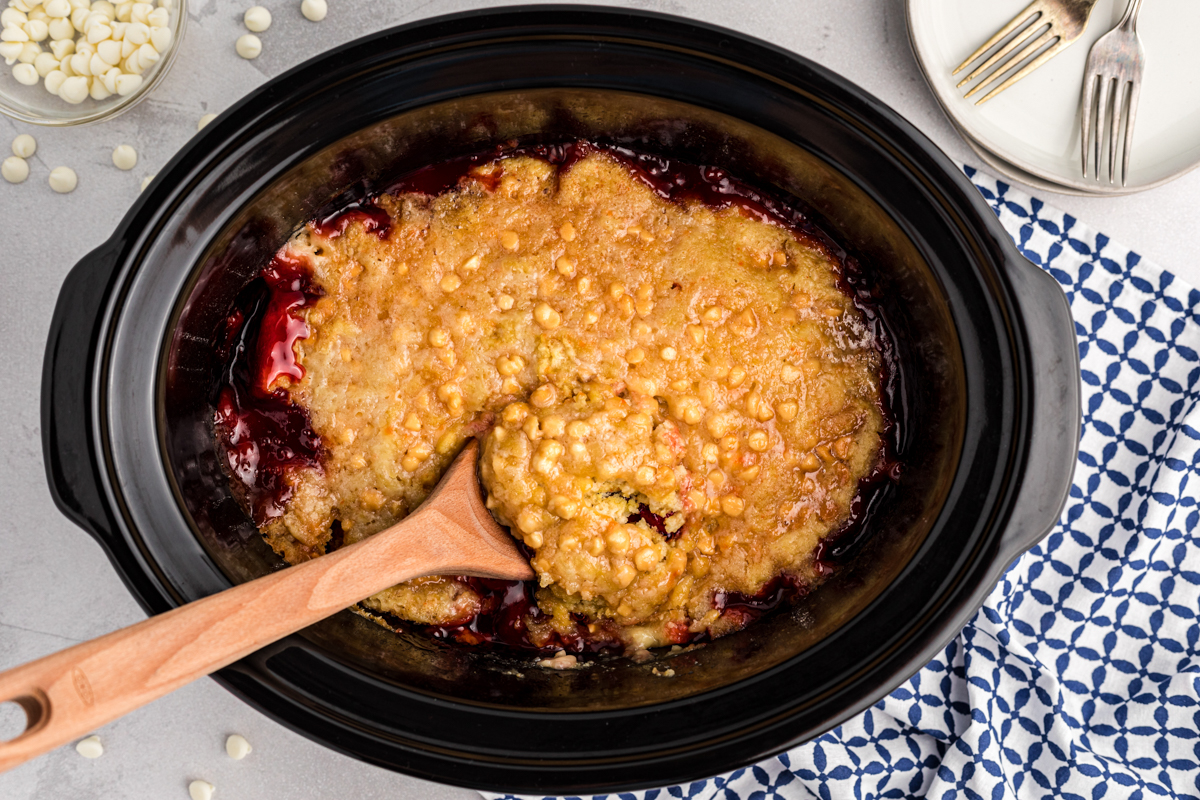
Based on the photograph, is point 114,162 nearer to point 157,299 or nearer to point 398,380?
point 157,299

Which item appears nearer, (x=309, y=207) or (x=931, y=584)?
(x=931, y=584)

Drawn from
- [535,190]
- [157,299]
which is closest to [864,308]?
[535,190]

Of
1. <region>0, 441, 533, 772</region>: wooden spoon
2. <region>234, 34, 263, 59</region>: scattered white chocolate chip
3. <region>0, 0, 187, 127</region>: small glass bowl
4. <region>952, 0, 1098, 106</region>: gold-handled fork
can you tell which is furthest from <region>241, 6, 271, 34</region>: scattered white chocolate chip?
<region>952, 0, 1098, 106</region>: gold-handled fork

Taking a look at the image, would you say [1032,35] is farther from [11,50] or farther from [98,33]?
[11,50]

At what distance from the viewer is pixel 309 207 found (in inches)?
73.4

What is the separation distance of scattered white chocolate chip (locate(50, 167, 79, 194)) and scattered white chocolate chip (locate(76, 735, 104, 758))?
1.33m

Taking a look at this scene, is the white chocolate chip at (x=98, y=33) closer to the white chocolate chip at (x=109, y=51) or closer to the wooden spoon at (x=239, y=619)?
the white chocolate chip at (x=109, y=51)

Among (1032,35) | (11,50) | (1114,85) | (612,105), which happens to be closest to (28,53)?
(11,50)

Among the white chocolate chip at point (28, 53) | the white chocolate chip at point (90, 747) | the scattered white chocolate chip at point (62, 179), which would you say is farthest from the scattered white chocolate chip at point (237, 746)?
the white chocolate chip at point (28, 53)

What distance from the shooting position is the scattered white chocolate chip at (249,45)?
2.01 m

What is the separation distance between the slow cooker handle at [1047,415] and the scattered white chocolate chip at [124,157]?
1959 millimetres

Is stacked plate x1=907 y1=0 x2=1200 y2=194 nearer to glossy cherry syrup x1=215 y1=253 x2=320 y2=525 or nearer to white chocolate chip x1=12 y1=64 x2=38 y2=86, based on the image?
glossy cherry syrup x1=215 y1=253 x2=320 y2=525

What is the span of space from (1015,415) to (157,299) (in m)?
1.62

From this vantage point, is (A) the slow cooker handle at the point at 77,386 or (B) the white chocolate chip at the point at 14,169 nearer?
(A) the slow cooker handle at the point at 77,386
